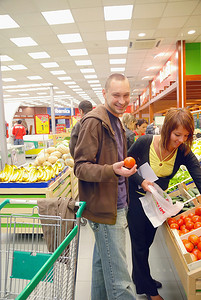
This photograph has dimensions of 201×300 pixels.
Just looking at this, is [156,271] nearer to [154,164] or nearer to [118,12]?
[154,164]

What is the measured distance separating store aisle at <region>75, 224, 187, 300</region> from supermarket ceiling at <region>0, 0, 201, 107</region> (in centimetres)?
465

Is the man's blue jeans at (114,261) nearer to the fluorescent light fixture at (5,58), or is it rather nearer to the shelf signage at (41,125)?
Result: the shelf signage at (41,125)

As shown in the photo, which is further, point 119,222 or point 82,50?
point 82,50

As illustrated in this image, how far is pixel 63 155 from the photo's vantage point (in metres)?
5.57

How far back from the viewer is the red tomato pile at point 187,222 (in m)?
2.09

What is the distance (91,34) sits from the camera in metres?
6.91

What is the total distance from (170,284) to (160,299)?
38 cm

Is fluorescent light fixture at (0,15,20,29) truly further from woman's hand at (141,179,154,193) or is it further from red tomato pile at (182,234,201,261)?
red tomato pile at (182,234,201,261)

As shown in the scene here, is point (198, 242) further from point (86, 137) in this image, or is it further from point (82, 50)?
point (82, 50)

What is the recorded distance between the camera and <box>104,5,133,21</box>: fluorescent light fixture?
17.7ft

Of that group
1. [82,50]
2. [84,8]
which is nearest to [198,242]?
[84,8]

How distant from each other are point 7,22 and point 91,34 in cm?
220

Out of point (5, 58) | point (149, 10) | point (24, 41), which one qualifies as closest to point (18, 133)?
point (5, 58)

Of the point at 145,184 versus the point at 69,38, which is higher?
the point at 69,38
